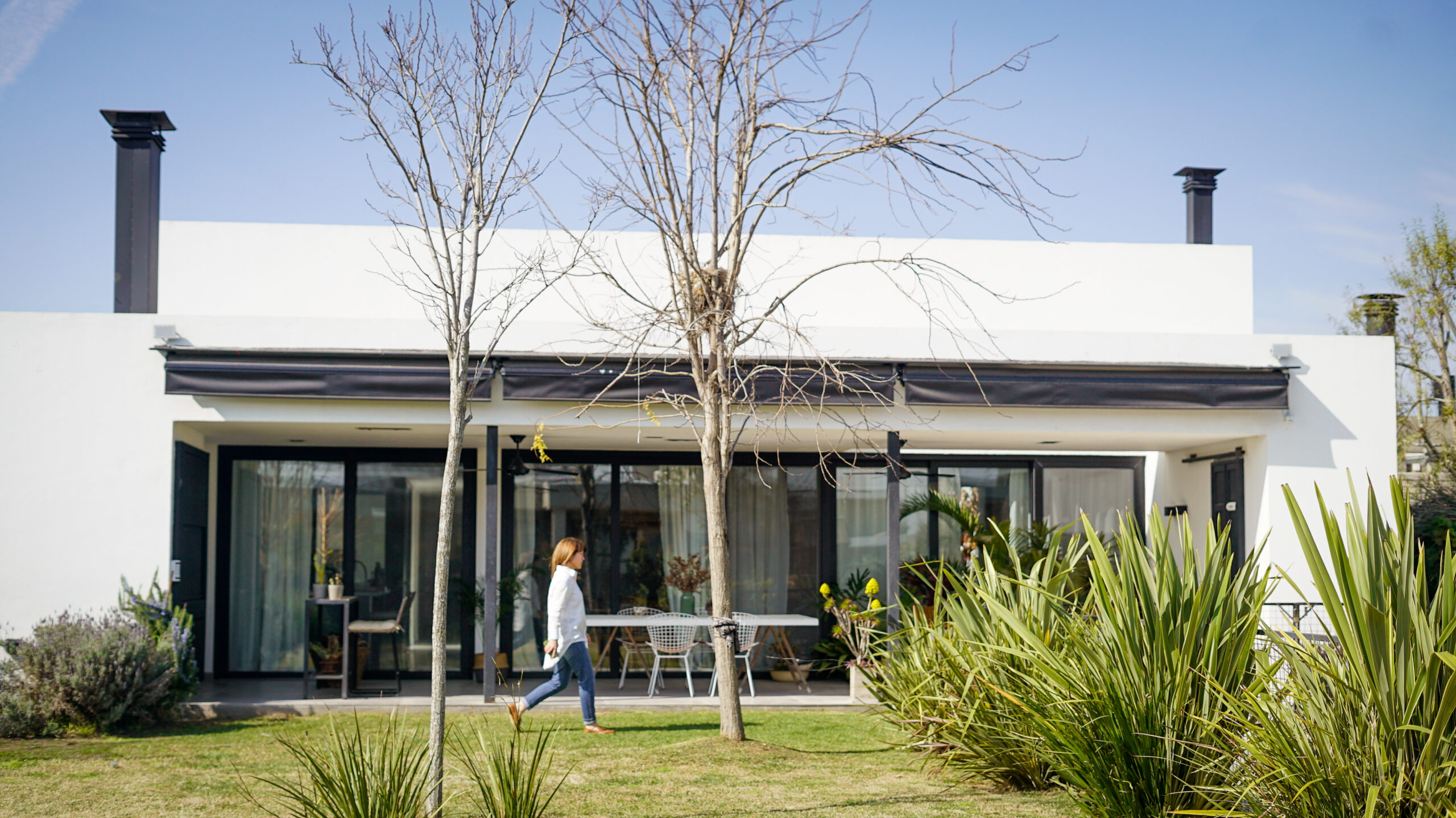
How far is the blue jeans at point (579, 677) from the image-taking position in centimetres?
786

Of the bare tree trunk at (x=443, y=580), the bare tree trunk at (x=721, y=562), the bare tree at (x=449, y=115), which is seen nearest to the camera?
the bare tree trunk at (x=443, y=580)

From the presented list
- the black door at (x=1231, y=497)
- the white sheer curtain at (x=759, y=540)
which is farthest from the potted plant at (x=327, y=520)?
the black door at (x=1231, y=497)

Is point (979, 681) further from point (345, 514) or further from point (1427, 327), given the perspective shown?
point (1427, 327)

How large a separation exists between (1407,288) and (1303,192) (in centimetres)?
759

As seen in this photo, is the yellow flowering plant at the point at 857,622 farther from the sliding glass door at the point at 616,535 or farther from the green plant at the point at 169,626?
the green plant at the point at 169,626

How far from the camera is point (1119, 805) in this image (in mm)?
4473

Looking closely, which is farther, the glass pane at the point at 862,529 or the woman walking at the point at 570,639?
the glass pane at the point at 862,529

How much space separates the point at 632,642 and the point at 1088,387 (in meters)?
4.72

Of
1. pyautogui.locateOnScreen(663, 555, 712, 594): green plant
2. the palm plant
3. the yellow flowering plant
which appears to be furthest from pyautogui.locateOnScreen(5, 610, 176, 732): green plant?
the palm plant

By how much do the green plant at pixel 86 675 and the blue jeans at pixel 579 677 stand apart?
2.75 meters

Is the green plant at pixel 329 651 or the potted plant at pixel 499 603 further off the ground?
the potted plant at pixel 499 603

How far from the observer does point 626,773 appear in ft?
20.4

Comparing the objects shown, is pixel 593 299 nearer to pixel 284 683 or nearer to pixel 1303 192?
pixel 284 683

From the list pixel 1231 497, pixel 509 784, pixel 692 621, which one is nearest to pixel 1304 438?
pixel 1231 497
